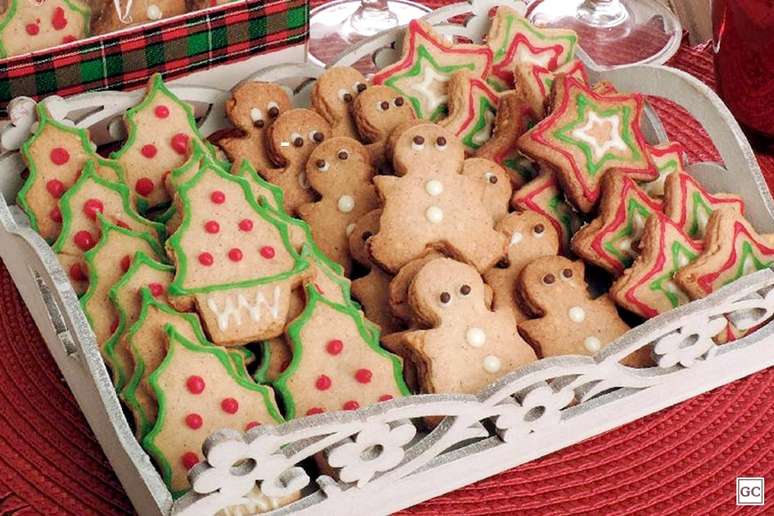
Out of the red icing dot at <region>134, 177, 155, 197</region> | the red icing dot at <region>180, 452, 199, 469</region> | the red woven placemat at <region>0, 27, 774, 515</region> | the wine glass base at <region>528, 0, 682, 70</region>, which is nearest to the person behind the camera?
the red icing dot at <region>180, 452, 199, 469</region>

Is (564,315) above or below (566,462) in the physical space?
above

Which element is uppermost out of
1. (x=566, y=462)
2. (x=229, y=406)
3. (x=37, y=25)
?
(x=37, y=25)

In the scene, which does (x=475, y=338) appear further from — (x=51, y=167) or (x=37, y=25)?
(x=37, y=25)

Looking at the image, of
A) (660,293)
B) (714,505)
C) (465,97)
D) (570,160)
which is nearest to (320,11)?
(465,97)

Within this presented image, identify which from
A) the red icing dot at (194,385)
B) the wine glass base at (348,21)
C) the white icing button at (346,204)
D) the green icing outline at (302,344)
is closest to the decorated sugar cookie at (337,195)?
the white icing button at (346,204)

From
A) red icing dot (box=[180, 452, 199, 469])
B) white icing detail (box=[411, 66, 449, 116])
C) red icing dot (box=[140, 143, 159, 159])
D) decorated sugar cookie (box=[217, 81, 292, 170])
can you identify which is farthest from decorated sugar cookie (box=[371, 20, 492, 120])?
red icing dot (box=[180, 452, 199, 469])

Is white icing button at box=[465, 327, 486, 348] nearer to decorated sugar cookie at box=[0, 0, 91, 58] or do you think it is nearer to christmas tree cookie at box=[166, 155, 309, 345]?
christmas tree cookie at box=[166, 155, 309, 345]

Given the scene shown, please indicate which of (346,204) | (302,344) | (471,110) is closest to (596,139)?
(471,110)
